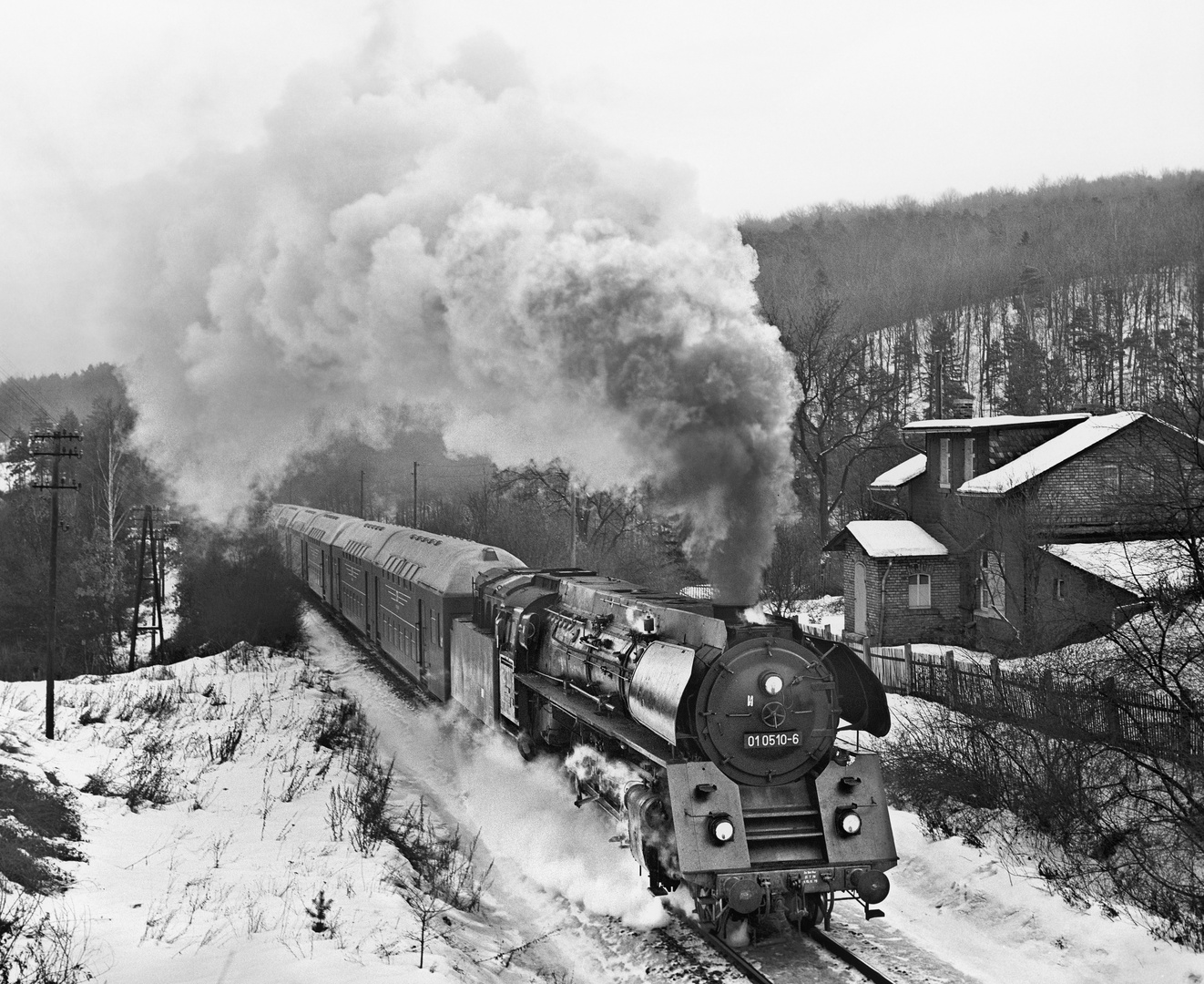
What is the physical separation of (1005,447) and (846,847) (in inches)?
763

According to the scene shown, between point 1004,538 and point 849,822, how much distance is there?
54.2 feet

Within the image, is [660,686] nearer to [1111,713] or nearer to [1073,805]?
[1073,805]

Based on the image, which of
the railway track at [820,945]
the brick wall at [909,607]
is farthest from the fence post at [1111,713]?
the brick wall at [909,607]

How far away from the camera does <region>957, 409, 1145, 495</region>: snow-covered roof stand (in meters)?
23.6

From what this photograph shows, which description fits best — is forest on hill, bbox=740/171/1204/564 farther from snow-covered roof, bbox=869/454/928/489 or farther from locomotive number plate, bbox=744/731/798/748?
locomotive number plate, bbox=744/731/798/748

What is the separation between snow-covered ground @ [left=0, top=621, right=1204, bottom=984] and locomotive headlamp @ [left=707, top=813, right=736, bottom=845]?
133 cm

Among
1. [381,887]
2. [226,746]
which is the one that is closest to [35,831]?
[381,887]

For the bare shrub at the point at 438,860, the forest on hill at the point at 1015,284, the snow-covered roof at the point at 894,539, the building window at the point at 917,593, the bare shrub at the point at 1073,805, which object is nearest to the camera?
the bare shrub at the point at 1073,805

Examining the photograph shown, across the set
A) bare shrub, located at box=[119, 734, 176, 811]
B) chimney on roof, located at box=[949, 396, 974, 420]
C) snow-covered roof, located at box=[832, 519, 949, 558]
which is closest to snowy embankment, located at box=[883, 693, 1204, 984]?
bare shrub, located at box=[119, 734, 176, 811]

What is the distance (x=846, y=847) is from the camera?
9.20 m

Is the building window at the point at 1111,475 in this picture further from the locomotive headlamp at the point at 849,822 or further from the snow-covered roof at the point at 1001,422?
the locomotive headlamp at the point at 849,822

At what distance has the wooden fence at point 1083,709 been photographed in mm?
11297

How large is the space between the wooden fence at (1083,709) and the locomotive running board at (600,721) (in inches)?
155

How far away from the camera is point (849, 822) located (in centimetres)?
920
